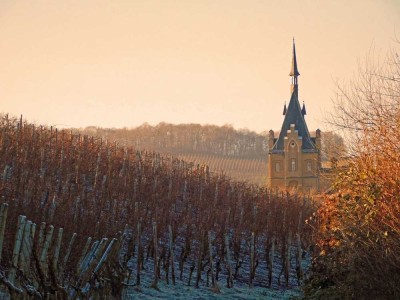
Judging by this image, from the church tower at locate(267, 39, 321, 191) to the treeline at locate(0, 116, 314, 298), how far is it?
33.7m

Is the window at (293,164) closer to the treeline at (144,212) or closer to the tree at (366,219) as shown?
the treeline at (144,212)

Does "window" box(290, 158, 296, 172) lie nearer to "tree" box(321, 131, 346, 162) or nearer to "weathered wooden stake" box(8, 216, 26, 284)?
"tree" box(321, 131, 346, 162)

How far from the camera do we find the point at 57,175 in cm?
2334

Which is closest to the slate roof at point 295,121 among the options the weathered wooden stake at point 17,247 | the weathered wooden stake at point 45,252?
the weathered wooden stake at point 45,252

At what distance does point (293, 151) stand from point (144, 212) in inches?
1884

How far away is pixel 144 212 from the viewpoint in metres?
21.2

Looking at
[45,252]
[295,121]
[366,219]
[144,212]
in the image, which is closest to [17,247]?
[45,252]

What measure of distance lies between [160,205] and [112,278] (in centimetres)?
1475

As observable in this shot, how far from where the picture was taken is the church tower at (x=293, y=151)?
66.4 metres

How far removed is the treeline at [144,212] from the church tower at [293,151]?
33.7m

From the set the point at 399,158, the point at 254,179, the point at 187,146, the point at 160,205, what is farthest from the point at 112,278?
the point at 187,146

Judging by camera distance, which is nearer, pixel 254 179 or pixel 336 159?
pixel 336 159

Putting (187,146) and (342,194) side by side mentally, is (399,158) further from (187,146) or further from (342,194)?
(187,146)

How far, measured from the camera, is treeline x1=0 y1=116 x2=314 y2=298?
16.5 meters
